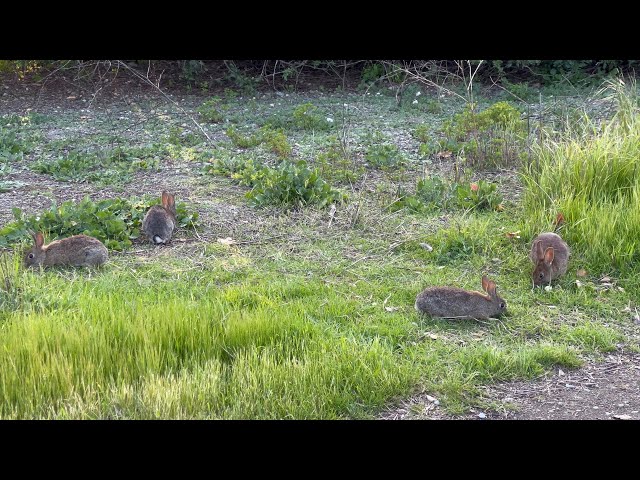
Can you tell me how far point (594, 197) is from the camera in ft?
24.7

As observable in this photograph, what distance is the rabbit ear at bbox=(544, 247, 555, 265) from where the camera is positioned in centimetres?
650

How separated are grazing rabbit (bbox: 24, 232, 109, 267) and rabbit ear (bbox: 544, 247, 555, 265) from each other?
383 cm

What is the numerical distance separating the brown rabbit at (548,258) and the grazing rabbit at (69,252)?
379 cm

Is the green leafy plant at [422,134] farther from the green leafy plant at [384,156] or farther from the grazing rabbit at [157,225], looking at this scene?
the grazing rabbit at [157,225]

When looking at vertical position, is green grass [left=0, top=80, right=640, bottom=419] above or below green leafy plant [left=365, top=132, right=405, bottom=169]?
below

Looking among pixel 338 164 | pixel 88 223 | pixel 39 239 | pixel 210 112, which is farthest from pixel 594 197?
pixel 210 112

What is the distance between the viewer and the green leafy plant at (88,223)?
7293 mm

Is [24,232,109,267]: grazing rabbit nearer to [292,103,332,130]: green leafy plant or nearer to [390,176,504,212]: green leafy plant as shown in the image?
[390,176,504,212]: green leafy plant

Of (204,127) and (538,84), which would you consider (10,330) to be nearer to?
(204,127)

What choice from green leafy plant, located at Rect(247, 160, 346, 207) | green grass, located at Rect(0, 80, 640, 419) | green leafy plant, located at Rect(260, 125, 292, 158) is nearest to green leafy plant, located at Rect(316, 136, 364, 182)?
green grass, located at Rect(0, 80, 640, 419)

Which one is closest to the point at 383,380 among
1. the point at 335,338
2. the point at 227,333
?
the point at 335,338

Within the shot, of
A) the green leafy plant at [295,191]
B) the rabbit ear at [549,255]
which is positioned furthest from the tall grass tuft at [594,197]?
the green leafy plant at [295,191]

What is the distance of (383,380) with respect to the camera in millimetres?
4941

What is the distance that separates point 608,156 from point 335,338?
12.5ft
